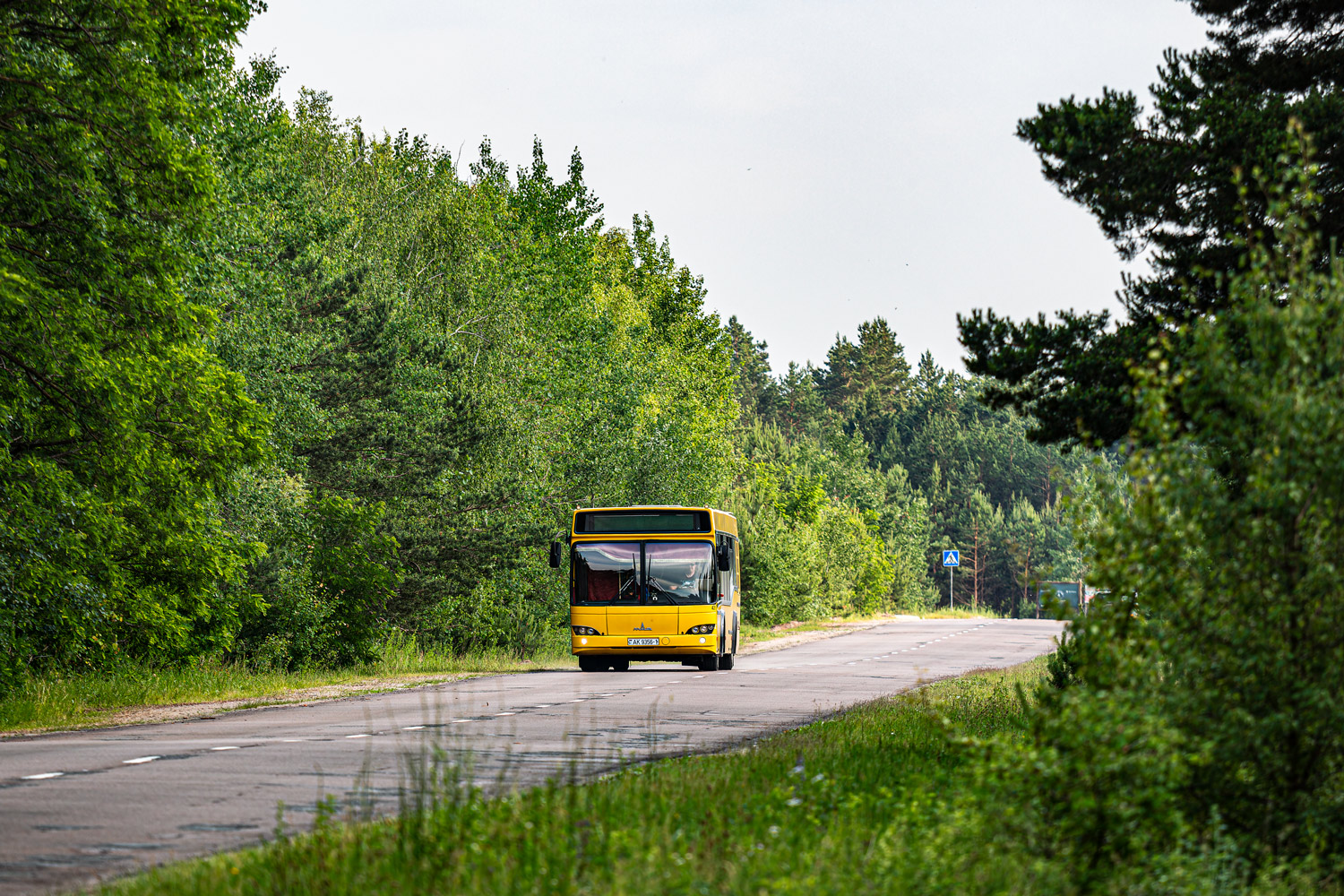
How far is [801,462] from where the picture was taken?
332 ft

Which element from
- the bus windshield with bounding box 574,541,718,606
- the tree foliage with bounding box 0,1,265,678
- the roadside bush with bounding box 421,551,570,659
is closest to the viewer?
the tree foliage with bounding box 0,1,265,678

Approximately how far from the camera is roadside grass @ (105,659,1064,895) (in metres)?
5.74

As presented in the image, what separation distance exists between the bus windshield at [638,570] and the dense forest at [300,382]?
4.14m

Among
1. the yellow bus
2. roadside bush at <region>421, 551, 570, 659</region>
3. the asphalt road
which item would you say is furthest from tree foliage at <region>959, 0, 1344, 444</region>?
roadside bush at <region>421, 551, 570, 659</region>

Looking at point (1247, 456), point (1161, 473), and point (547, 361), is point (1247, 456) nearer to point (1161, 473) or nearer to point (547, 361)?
point (1161, 473)

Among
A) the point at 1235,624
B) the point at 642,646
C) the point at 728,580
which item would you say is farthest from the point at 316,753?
the point at 728,580

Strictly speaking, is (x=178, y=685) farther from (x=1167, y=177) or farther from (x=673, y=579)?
(x=1167, y=177)

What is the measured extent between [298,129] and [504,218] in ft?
28.1

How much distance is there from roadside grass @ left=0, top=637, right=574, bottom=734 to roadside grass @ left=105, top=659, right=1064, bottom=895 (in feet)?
32.0

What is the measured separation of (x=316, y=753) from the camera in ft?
41.4

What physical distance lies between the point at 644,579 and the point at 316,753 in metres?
15.6

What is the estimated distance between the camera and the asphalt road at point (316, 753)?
7.97m

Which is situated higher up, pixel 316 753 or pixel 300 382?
pixel 300 382

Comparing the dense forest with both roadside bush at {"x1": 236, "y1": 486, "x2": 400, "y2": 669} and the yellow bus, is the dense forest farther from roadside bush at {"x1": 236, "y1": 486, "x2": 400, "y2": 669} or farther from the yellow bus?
the yellow bus
